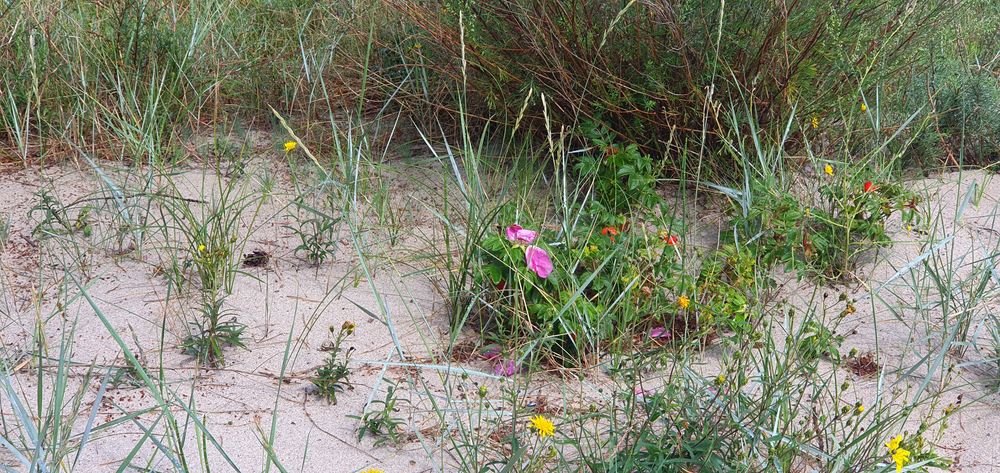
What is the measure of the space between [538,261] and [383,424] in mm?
615

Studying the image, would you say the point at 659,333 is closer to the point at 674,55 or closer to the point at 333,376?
the point at 333,376

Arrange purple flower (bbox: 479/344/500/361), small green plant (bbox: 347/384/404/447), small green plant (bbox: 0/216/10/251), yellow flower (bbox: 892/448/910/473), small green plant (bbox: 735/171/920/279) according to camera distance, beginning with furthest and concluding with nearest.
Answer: small green plant (bbox: 0/216/10/251)
small green plant (bbox: 735/171/920/279)
purple flower (bbox: 479/344/500/361)
small green plant (bbox: 347/384/404/447)
yellow flower (bbox: 892/448/910/473)

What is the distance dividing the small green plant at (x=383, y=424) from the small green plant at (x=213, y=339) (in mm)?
425

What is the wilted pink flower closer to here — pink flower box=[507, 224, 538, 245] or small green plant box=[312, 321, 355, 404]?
pink flower box=[507, 224, 538, 245]

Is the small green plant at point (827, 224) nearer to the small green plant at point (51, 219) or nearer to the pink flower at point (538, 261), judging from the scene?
the pink flower at point (538, 261)

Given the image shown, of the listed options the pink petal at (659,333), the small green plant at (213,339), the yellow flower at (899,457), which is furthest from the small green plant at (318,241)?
the yellow flower at (899,457)

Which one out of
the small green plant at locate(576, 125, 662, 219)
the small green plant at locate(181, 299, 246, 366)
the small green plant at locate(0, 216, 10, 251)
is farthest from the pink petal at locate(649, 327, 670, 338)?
the small green plant at locate(0, 216, 10, 251)

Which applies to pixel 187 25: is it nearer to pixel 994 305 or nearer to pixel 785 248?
pixel 785 248

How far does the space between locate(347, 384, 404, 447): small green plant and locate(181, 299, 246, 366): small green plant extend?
425mm

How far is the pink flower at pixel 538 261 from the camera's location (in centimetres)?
245

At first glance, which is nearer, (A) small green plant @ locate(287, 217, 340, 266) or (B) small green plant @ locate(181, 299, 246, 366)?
(B) small green plant @ locate(181, 299, 246, 366)

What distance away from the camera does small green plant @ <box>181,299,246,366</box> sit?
2328mm

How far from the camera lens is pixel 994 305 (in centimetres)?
266

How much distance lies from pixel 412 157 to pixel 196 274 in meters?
1.10
